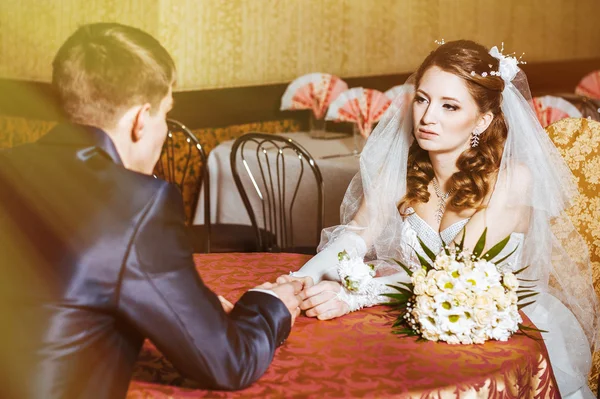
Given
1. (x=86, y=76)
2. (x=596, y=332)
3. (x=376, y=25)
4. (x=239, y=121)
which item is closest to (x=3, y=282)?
(x=86, y=76)

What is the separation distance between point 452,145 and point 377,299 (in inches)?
26.9

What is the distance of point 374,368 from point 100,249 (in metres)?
0.67

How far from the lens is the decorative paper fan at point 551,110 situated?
15.9 feet

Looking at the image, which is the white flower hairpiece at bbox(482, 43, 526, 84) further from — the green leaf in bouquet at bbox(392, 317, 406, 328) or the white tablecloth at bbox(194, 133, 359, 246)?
the white tablecloth at bbox(194, 133, 359, 246)

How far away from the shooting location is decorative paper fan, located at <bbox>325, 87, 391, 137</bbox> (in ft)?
16.2

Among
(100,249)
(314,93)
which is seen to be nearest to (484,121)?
(100,249)

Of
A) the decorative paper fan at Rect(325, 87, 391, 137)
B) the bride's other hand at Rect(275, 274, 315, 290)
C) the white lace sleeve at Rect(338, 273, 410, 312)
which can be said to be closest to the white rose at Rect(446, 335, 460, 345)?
the white lace sleeve at Rect(338, 273, 410, 312)

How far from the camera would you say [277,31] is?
247 inches

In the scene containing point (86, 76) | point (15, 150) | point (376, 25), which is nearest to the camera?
point (86, 76)

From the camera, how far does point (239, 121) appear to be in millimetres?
5797

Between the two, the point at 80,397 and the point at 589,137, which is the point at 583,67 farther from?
the point at 80,397

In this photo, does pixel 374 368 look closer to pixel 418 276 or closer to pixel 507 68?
pixel 418 276

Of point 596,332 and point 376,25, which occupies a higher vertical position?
point 376,25

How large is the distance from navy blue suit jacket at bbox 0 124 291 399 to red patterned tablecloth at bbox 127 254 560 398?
130 mm
